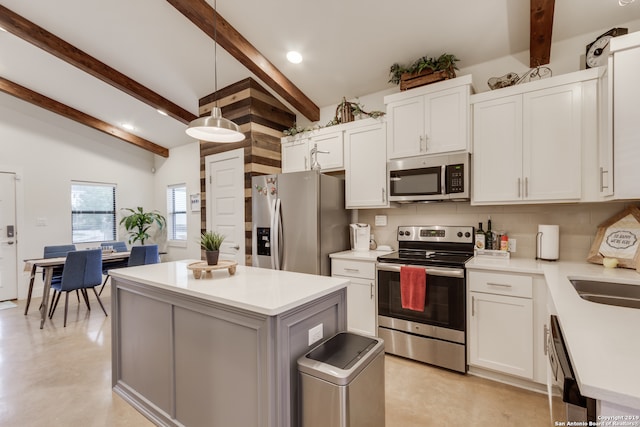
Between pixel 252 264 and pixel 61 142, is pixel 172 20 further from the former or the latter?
pixel 61 142

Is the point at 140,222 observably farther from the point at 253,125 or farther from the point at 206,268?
the point at 206,268

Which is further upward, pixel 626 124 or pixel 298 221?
pixel 626 124

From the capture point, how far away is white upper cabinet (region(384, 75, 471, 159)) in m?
2.62

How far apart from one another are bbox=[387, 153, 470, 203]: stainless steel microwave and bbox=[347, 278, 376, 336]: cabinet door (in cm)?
89

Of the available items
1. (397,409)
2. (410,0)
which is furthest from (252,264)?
(410,0)

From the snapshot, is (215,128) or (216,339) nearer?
(216,339)

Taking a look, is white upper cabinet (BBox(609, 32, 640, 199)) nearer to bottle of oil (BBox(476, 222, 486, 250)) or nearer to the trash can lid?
bottle of oil (BBox(476, 222, 486, 250))

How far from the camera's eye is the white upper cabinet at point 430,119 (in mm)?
2619

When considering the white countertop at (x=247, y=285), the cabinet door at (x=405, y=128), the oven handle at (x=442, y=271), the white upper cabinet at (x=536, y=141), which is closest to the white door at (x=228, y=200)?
the white countertop at (x=247, y=285)

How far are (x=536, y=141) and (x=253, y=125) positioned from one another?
9.26 ft

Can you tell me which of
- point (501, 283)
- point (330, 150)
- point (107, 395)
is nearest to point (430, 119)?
point (330, 150)

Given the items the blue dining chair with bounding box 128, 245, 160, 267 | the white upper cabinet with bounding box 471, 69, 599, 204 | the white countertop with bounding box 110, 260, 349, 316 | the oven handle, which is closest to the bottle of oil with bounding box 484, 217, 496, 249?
the white upper cabinet with bounding box 471, 69, 599, 204

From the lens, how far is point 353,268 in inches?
118

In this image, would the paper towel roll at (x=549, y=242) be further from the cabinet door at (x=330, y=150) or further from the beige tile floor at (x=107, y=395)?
the cabinet door at (x=330, y=150)
